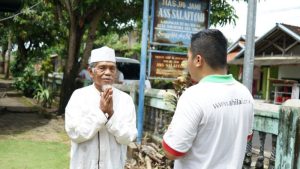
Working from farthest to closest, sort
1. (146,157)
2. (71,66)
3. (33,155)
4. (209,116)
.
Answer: (71,66) → (33,155) → (146,157) → (209,116)

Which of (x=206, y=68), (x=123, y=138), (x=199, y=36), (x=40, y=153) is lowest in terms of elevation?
(x=40, y=153)

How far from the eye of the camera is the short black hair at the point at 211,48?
2.17 metres

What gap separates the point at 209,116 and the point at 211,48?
1.24ft

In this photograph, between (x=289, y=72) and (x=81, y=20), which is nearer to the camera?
(x=81, y=20)

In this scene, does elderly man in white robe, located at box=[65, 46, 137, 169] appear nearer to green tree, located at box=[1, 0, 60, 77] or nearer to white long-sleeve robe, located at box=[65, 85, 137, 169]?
white long-sleeve robe, located at box=[65, 85, 137, 169]

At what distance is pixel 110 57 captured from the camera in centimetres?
322

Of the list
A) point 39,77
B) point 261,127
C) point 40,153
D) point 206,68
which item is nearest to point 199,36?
point 206,68

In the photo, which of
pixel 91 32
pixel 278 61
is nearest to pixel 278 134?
pixel 91 32

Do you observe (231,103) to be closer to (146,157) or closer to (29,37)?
(146,157)

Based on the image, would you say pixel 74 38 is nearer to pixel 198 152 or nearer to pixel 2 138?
pixel 2 138

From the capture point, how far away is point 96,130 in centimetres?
297

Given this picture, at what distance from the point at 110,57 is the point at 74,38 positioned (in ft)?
26.5

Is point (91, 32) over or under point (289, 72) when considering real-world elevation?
over

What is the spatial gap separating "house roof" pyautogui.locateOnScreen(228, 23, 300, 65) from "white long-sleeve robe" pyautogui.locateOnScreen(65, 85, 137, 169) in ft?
50.4
